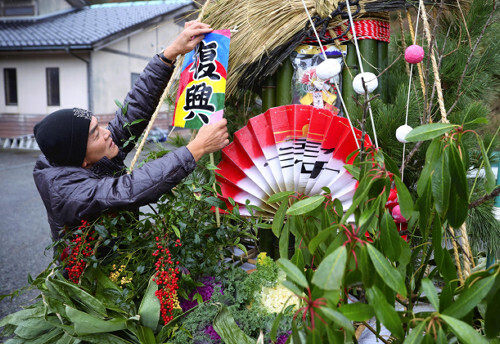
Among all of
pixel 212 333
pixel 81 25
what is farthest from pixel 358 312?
pixel 81 25

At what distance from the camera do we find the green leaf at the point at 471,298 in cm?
78

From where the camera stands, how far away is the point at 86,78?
12.8m

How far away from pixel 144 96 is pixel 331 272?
69.1 inches

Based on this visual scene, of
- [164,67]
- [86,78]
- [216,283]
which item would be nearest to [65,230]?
[216,283]

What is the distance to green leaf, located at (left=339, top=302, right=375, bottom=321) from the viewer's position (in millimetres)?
817

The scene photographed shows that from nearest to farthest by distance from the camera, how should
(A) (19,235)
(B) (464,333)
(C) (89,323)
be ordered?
(B) (464,333), (C) (89,323), (A) (19,235)

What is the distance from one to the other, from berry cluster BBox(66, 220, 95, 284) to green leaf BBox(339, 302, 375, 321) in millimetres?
1197

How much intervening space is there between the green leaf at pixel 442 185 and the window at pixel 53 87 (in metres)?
14.1

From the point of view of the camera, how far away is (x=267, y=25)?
2033 mm

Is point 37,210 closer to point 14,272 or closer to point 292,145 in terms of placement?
point 14,272

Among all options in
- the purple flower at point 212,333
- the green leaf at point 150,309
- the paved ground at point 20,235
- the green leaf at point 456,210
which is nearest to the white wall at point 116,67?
the paved ground at point 20,235

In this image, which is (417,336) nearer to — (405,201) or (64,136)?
(405,201)

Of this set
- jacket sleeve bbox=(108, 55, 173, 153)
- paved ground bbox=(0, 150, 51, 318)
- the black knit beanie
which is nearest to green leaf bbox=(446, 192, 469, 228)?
the black knit beanie

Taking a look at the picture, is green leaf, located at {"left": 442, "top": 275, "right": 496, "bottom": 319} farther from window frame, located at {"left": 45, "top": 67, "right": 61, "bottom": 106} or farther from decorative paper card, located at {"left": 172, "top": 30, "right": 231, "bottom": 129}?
window frame, located at {"left": 45, "top": 67, "right": 61, "bottom": 106}
